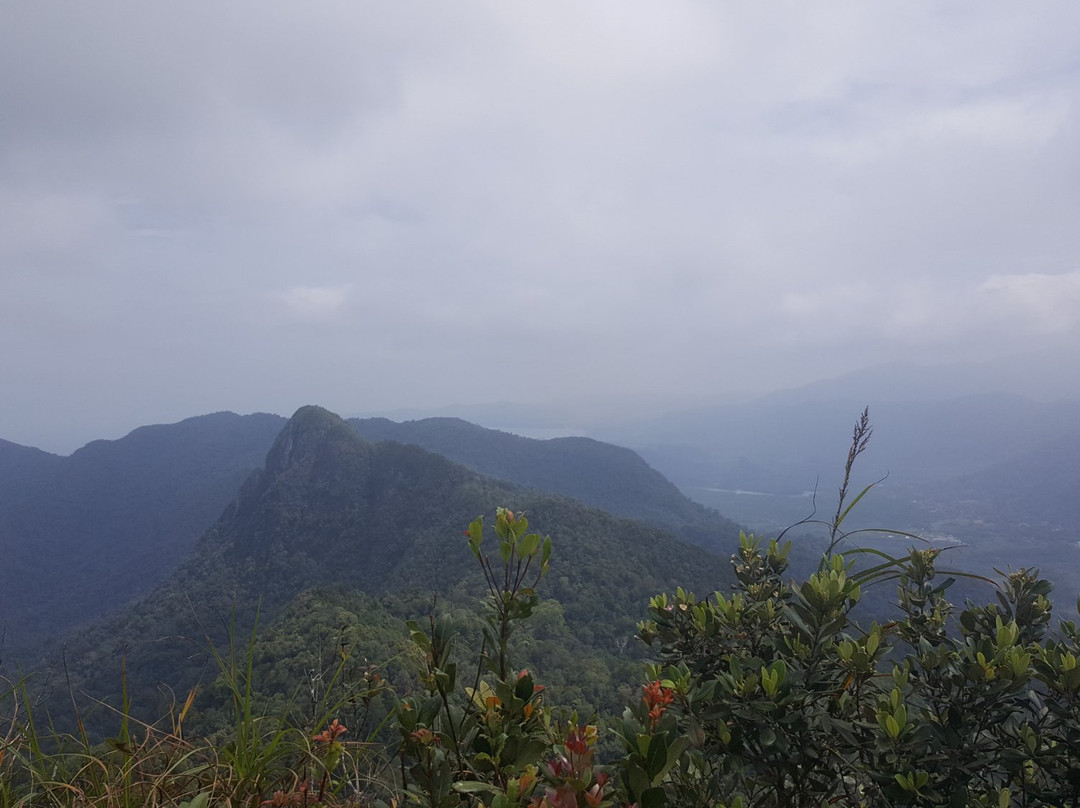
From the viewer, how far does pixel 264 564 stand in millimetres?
63156

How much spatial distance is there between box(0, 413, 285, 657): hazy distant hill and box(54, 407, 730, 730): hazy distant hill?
55.6 ft

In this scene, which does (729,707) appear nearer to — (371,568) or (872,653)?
(872,653)

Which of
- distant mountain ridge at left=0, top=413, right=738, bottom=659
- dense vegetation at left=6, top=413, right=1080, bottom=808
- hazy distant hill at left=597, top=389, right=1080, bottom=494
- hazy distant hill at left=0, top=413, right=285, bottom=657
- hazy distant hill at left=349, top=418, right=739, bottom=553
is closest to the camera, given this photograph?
dense vegetation at left=6, top=413, right=1080, bottom=808

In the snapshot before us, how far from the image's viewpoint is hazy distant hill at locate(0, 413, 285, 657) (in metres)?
75.6

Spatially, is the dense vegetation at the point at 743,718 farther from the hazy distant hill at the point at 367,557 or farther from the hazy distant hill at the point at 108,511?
the hazy distant hill at the point at 108,511

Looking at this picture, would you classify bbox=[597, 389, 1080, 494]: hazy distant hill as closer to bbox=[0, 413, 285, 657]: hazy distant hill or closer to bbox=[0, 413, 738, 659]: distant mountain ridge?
bbox=[0, 413, 738, 659]: distant mountain ridge

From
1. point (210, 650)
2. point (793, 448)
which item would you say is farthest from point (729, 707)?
point (793, 448)

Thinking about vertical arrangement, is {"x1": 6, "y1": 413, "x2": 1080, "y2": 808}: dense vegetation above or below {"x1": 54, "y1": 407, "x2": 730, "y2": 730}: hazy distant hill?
above

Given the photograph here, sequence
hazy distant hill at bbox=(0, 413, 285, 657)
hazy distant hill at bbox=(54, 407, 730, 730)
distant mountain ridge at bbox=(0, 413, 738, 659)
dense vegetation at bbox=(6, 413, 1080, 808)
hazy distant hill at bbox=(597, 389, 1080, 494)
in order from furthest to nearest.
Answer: hazy distant hill at bbox=(597, 389, 1080, 494)
distant mountain ridge at bbox=(0, 413, 738, 659)
hazy distant hill at bbox=(0, 413, 285, 657)
hazy distant hill at bbox=(54, 407, 730, 730)
dense vegetation at bbox=(6, 413, 1080, 808)

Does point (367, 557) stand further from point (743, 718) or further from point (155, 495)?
point (155, 495)

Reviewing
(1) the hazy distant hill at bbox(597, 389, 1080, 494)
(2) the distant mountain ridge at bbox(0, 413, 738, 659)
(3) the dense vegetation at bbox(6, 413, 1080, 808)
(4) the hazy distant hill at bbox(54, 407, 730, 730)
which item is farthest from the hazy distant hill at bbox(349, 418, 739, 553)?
(3) the dense vegetation at bbox(6, 413, 1080, 808)

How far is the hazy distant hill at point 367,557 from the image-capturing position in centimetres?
3588

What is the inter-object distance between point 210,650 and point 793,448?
20517cm

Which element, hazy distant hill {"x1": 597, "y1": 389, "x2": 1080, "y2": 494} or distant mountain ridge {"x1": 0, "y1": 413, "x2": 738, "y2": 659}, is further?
hazy distant hill {"x1": 597, "y1": 389, "x2": 1080, "y2": 494}
